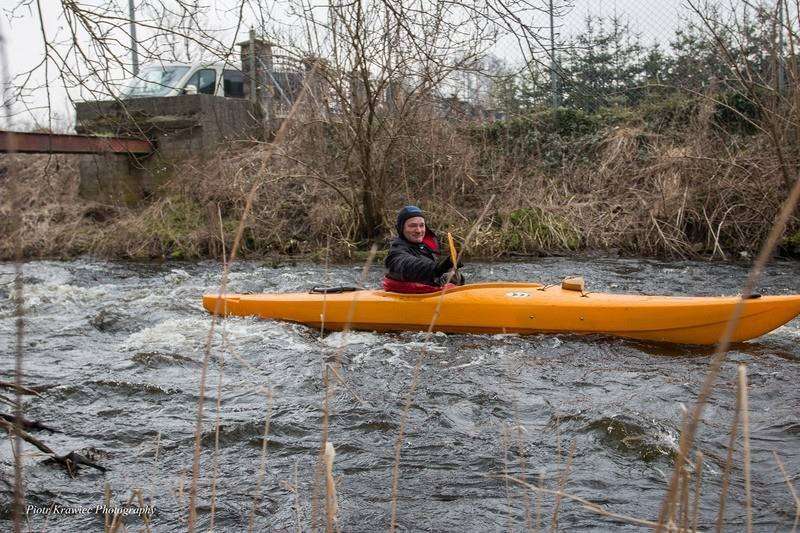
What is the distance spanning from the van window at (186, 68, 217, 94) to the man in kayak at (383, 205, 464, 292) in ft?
27.2

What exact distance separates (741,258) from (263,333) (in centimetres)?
604

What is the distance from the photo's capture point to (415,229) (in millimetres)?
6230

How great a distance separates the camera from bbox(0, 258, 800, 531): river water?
3.09 meters

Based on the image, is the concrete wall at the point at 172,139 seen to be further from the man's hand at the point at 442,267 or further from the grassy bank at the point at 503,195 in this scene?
the man's hand at the point at 442,267

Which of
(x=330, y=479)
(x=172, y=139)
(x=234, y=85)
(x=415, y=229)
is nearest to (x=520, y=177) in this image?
(x=172, y=139)

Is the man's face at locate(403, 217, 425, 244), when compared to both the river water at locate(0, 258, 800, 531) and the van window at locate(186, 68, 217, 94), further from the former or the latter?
the van window at locate(186, 68, 217, 94)

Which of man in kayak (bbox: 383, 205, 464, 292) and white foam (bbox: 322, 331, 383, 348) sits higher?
man in kayak (bbox: 383, 205, 464, 292)

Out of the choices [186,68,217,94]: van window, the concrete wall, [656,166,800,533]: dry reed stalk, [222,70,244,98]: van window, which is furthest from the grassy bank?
[656,166,800,533]: dry reed stalk

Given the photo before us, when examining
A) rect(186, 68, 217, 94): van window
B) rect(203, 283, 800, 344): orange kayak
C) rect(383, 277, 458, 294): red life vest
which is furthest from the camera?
rect(186, 68, 217, 94): van window

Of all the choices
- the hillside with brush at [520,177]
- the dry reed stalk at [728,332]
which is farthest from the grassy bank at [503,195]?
the dry reed stalk at [728,332]

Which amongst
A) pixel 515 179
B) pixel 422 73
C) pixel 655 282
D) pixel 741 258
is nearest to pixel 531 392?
pixel 655 282

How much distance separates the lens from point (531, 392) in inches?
181

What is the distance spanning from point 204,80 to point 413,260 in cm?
895

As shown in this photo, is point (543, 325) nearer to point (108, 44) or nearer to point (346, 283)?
point (346, 283)
